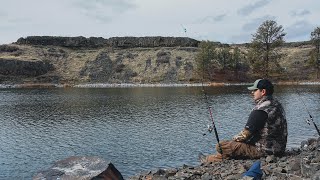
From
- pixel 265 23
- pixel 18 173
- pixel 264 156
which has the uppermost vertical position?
pixel 265 23

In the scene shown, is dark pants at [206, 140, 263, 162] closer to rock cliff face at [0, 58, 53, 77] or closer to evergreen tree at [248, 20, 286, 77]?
evergreen tree at [248, 20, 286, 77]

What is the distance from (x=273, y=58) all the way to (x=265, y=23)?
8.71 metres

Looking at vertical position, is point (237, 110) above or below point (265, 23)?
below

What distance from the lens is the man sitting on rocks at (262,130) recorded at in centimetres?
1296

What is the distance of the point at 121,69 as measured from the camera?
11275 cm

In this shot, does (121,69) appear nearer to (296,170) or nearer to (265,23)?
(265,23)

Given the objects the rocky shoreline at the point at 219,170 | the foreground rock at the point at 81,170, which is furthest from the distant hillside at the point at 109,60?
the foreground rock at the point at 81,170

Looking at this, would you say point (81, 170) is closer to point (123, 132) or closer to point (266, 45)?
point (123, 132)

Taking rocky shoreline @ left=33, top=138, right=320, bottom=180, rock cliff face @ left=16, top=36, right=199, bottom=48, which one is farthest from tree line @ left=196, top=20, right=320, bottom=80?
rocky shoreline @ left=33, top=138, right=320, bottom=180

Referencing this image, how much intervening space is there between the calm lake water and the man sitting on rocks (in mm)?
6417

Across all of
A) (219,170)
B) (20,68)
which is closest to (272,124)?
(219,170)

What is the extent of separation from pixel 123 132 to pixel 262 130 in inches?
727

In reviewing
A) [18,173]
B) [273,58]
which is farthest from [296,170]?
[273,58]

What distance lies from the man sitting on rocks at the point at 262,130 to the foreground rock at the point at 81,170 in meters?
5.55
